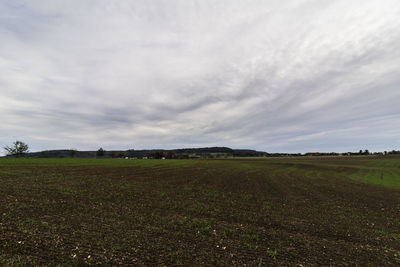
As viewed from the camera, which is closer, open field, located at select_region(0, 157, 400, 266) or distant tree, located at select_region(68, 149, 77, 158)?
open field, located at select_region(0, 157, 400, 266)

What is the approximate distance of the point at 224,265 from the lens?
26.5 ft

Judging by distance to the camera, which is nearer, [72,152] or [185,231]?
[185,231]

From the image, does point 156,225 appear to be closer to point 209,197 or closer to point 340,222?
point 209,197

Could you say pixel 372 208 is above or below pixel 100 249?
below

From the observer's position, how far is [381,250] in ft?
33.6

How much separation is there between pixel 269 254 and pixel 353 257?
14.5 ft

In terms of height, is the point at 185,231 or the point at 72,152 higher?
the point at 72,152

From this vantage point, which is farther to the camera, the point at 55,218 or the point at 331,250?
the point at 55,218

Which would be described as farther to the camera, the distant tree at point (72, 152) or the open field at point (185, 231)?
the distant tree at point (72, 152)

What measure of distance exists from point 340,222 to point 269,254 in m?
9.49

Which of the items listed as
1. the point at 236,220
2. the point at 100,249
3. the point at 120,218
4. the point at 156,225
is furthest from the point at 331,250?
the point at 120,218

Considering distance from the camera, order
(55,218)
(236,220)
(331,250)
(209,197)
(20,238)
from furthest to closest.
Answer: (209,197) → (236,220) → (55,218) → (331,250) → (20,238)

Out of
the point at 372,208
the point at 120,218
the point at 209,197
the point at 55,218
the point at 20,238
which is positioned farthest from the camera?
the point at 209,197

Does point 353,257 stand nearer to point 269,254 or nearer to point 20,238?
point 269,254
